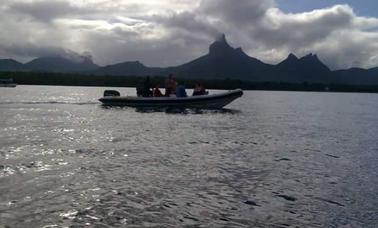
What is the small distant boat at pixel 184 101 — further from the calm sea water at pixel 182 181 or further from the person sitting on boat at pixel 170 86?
the calm sea water at pixel 182 181

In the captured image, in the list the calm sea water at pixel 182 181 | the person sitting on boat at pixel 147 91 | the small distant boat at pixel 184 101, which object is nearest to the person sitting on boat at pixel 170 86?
the person sitting on boat at pixel 147 91

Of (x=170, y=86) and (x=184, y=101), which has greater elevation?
(x=170, y=86)

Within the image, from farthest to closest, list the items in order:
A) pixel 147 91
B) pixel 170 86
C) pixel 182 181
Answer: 1. pixel 170 86
2. pixel 147 91
3. pixel 182 181

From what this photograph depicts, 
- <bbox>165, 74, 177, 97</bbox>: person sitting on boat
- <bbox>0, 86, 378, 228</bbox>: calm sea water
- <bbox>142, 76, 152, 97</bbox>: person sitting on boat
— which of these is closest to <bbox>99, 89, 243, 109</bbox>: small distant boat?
<bbox>142, 76, 152, 97</bbox>: person sitting on boat

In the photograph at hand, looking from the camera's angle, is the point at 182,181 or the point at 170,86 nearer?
the point at 182,181

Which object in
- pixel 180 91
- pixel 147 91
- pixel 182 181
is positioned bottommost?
pixel 182 181

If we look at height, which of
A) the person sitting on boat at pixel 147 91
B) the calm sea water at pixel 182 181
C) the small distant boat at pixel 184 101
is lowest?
the calm sea water at pixel 182 181

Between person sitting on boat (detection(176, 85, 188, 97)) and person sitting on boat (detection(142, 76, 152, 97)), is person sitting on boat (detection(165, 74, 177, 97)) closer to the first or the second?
person sitting on boat (detection(142, 76, 152, 97))

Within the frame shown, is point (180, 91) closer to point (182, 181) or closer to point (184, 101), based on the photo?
point (184, 101)

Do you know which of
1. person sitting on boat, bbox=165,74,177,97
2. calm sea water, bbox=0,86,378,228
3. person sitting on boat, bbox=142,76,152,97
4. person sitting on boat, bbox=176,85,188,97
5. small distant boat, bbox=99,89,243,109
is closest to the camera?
calm sea water, bbox=0,86,378,228

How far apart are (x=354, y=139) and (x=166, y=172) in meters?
15.1

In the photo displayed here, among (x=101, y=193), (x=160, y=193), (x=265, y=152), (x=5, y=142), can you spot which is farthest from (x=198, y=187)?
(x=5, y=142)

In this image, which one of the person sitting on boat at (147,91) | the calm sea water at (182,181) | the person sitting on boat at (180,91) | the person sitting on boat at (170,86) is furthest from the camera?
the person sitting on boat at (170,86)

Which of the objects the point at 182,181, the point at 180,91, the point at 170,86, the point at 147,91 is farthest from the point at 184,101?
the point at 182,181
